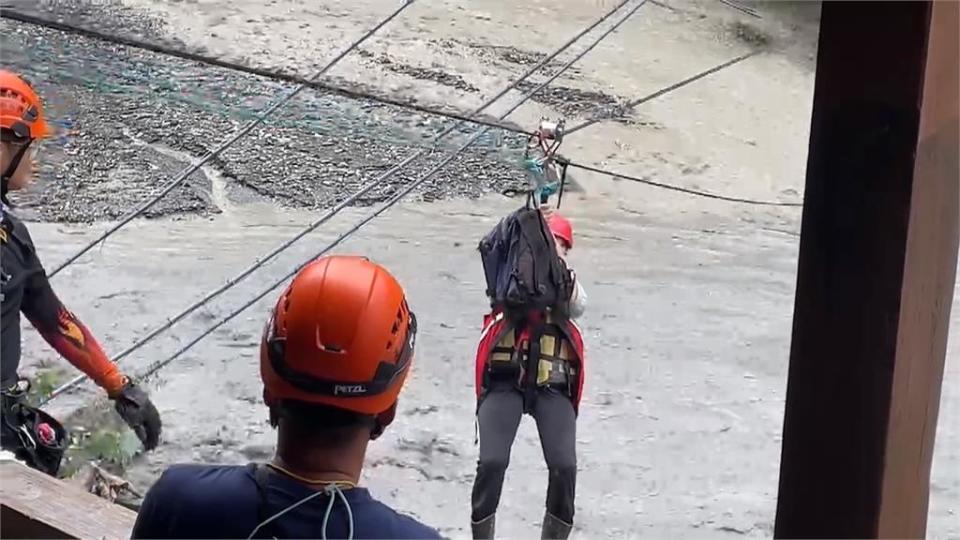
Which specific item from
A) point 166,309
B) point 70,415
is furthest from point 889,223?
point 166,309

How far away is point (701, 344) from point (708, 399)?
2.56ft

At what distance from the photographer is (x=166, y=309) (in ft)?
20.3

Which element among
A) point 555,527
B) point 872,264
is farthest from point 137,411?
point 872,264

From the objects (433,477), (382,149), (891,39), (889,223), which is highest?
(891,39)

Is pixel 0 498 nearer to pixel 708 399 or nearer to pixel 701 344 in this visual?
pixel 708 399

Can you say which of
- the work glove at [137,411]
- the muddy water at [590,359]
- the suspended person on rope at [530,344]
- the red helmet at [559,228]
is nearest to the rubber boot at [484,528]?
the suspended person on rope at [530,344]

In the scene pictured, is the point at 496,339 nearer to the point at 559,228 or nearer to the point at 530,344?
the point at 530,344

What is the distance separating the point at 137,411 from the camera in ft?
9.48

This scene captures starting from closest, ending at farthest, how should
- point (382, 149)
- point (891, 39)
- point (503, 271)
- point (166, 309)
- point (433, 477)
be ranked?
point (891, 39), point (503, 271), point (433, 477), point (166, 309), point (382, 149)

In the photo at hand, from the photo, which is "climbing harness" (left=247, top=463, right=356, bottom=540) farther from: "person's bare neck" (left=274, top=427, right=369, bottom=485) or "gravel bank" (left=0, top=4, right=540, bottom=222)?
"gravel bank" (left=0, top=4, right=540, bottom=222)

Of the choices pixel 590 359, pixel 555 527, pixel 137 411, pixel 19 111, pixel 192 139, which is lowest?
pixel 590 359

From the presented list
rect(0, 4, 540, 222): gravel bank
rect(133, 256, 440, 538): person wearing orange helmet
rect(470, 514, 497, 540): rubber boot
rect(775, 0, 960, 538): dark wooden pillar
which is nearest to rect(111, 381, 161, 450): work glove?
rect(470, 514, 497, 540): rubber boot

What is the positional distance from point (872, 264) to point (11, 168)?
2115 mm

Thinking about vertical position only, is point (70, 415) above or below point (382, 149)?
below
